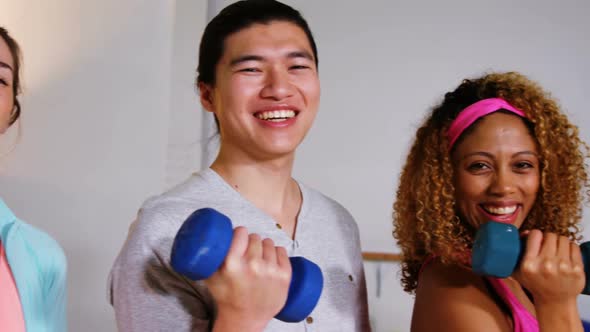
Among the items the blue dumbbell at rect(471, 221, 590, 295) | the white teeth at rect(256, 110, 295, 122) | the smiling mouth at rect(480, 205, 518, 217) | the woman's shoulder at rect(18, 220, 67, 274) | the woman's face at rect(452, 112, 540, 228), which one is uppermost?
the white teeth at rect(256, 110, 295, 122)

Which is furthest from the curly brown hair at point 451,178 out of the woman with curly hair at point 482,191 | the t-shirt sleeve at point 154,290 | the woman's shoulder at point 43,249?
the woman's shoulder at point 43,249

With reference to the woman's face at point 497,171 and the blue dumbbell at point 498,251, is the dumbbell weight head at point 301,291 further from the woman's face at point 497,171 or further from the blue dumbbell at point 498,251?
the woman's face at point 497,171

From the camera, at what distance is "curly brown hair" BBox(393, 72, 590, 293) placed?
1093 millimetres

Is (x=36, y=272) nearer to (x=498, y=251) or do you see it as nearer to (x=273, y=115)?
(x=273, y=115)

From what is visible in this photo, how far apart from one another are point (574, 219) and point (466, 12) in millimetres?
1447

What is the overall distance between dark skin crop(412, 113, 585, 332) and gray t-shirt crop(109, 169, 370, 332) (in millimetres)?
160

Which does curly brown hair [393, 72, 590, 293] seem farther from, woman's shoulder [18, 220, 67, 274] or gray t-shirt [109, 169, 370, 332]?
woman's shoulder [18, 220, 67, 274]

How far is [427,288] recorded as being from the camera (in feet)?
3.49

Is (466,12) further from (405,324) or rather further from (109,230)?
(109,230)

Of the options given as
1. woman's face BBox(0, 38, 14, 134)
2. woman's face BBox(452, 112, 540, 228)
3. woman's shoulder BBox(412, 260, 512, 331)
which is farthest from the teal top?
woman's face BBox(452, 112, 540, 228)

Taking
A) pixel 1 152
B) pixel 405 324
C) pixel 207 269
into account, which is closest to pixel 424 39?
pixel 405 324

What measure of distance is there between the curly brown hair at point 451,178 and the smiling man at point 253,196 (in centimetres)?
15

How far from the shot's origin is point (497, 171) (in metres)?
1.05

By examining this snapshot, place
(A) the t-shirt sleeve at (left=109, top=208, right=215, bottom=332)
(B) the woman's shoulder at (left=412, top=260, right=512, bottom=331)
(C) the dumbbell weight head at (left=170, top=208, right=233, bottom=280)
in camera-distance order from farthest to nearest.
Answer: (B) the woman's shoulder at (left=412, top=260, right=512, bottom=331) < (A) the t-shirt sleeve at (left=109, top=208, right=215, bottom=332) < (C) the dumbbell weight head at (left=170, top=208, right=233, bottom=280)
